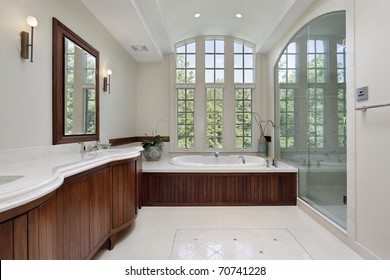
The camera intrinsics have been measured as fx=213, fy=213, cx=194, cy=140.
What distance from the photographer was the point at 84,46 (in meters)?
2.36

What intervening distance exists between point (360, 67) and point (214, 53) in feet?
10.3

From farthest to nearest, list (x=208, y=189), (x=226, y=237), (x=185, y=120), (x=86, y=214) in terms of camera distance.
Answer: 1. (x=185, y=120)
2. (x=208, y=189)
3. (x=226, y=237)
4. (x=86, y=214)

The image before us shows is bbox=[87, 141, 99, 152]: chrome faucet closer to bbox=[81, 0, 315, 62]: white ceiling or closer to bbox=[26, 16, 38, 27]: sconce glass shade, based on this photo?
bbox=[26, 16, 38, 27]: sconce glass shade

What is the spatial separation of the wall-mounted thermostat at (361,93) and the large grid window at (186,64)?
317 centimetres

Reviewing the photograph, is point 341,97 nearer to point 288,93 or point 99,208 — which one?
point 288,93

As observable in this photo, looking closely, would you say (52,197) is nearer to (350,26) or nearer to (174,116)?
(350,26)

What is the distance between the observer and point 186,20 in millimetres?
3689

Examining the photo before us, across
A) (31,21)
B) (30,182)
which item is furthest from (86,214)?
(31,21)

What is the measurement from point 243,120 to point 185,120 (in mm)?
1232

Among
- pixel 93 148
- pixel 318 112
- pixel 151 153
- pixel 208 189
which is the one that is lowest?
pixel 208 189

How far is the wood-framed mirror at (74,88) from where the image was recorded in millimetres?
1925

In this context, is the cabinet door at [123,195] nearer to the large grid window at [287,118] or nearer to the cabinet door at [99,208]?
the cabinet door at [99,208]

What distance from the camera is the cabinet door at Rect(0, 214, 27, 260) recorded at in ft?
2.72

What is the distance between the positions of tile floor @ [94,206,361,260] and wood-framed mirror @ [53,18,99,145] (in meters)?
1.18
